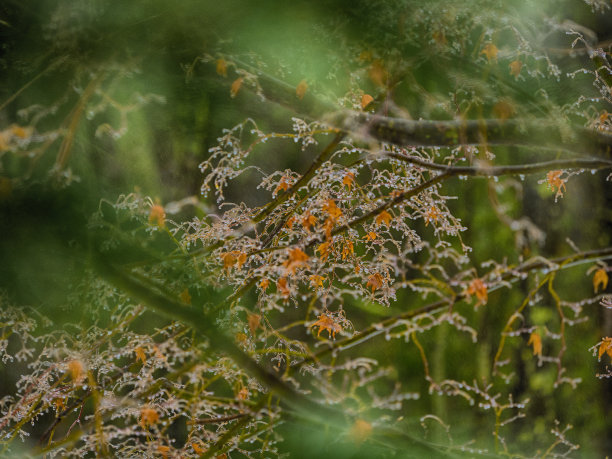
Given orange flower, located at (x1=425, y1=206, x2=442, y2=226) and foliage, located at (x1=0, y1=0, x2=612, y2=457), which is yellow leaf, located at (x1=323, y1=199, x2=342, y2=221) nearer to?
foliage, located at (x1=0, y1=0, x2=612, y2=457)

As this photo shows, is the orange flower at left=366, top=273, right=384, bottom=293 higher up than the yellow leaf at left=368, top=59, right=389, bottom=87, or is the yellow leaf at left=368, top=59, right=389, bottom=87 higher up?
the yellow leaf at left=368, top=59, right=389, bottom=87

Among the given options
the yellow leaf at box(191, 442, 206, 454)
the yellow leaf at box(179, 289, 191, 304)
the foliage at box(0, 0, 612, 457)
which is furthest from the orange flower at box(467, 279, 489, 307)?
the yellow leaf at box(191, 442, 206, 454)

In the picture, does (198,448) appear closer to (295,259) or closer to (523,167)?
(295,259)

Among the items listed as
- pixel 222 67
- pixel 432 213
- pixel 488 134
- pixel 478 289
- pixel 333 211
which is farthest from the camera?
pixel 432 213

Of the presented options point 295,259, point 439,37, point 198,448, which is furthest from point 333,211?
point 198,448

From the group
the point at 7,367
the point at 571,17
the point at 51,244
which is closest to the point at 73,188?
the point at 51,244

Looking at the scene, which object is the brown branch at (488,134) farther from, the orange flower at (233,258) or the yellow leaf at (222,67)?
the orange flower at (233,258)

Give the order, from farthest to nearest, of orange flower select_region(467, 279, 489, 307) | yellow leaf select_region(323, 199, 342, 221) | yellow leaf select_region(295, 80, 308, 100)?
yellow leaf select_region(323, 199, 342, 221)
yellow leaf select_region(295, 80, 308, 100)
orange flower select_region(467, 279, 489, 307)

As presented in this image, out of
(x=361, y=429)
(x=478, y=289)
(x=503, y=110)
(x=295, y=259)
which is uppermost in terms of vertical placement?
(x=503, y=110)

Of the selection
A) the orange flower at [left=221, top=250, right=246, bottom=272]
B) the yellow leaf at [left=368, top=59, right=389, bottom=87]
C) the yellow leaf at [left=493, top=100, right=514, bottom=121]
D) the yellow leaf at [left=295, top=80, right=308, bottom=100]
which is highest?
the yellow leaf at [left=368, top=59, right=389, bottom=87]

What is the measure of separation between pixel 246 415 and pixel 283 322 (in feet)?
4.80

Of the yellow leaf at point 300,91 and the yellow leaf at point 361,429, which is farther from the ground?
the yellow leaf at point 300,91

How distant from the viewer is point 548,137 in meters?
0.98

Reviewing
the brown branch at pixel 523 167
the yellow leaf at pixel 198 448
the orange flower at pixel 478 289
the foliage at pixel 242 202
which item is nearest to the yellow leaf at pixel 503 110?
the foliage at pixel 242 202
